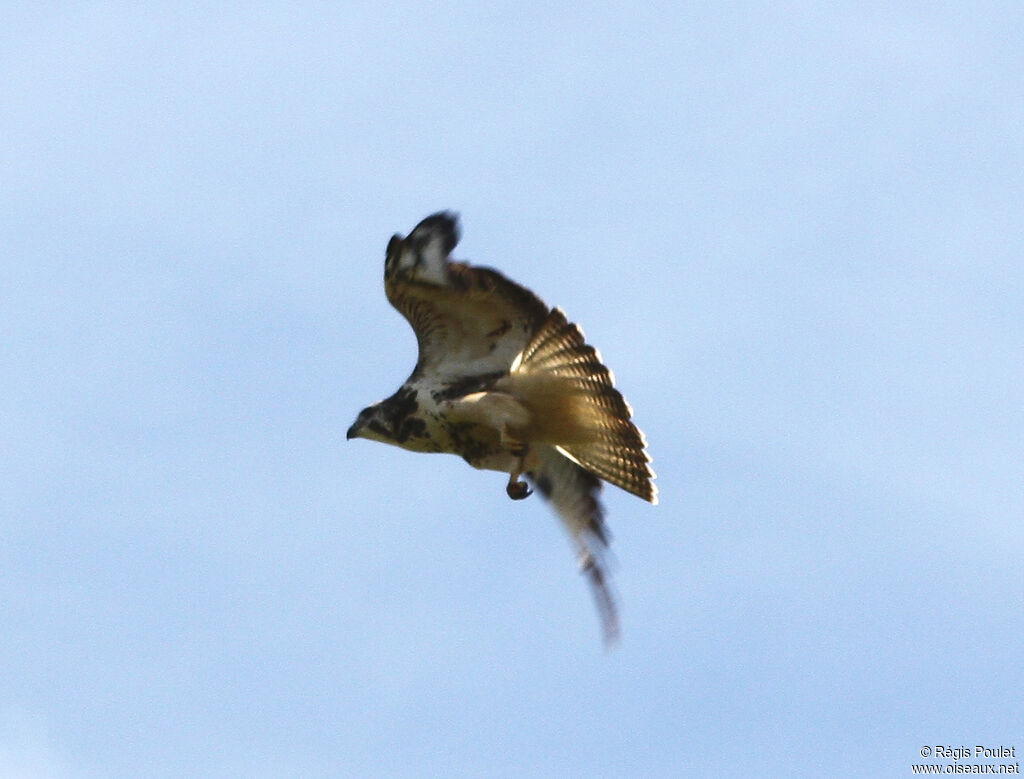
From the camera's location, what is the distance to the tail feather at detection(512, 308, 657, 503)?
1282cm

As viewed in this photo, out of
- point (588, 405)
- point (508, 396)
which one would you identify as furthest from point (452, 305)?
point (588, 405)

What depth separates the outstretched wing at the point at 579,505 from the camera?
13.7 metres

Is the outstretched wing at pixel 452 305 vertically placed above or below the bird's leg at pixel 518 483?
above

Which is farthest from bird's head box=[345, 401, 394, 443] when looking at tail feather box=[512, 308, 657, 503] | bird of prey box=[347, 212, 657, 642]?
tail feather box=[512, 308, 657, 503]

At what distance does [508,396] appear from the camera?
13.1m

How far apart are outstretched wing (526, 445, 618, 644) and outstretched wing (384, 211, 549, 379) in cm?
77

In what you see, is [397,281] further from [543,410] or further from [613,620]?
[613,620]

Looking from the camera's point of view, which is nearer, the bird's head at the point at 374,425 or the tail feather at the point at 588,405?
the tail feather at the point at 588,405

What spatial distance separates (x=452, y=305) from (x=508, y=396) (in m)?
0.64

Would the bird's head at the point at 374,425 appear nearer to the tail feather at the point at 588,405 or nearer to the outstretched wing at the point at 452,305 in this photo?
the outstretched wing at the point at 452,305

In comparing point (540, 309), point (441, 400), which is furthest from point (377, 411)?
point (540, 309)

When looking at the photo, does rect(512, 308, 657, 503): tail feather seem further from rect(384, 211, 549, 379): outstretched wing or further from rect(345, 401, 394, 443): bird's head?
rect(345, 401, 394, 443): bird's head

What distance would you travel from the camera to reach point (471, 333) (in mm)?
13266

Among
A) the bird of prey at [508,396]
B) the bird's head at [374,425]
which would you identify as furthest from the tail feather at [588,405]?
the bird's head at [374,425]
